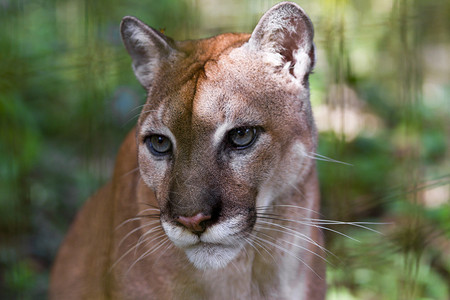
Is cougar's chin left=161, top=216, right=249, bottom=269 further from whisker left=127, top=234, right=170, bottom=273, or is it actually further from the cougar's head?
whisker left=127, top=234, right=170, bottom=273

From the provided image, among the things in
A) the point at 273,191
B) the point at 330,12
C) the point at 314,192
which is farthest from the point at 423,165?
the point at 273,191

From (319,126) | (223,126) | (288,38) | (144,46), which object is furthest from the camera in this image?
(319,126)

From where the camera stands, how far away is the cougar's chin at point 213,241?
1.91m

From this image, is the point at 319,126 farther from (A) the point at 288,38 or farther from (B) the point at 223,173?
(B) the point at 223,173

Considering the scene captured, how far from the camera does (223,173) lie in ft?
6.38

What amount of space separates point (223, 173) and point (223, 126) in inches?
6.6

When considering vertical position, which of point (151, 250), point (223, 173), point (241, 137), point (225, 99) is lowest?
point (151, 250)

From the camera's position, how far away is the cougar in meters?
1.95

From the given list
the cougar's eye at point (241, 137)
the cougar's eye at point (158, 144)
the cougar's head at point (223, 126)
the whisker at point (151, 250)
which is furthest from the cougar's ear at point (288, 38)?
the whisker at point (151, 250)

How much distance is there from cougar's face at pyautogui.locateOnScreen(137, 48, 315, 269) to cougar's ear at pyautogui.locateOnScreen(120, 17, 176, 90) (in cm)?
13

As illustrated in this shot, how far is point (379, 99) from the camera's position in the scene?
545 cm

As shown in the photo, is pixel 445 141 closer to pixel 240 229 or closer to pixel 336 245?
pixel 336 245

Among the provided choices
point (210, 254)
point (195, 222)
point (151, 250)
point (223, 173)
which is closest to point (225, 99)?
point (223, 173)

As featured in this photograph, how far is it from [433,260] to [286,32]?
249cm
